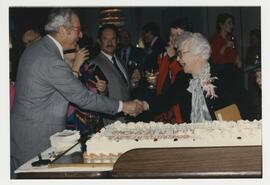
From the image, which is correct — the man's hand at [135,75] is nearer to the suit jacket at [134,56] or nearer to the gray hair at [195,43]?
the suit jacket at [134,56]

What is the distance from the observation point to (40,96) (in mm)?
2715

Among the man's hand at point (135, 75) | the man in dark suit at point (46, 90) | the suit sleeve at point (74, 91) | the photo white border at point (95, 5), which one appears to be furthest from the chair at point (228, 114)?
the man in dark suit at point (46, 90)

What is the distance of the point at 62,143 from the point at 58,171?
322mm

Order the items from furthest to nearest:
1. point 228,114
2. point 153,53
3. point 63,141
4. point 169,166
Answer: point 153,53, point 228,114, point 63,141, point 169,166

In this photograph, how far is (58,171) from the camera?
2104mm

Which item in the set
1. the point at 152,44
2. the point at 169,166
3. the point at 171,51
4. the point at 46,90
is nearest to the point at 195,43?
the point at 171,51

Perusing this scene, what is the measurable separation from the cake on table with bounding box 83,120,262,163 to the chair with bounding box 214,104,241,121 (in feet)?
0.16

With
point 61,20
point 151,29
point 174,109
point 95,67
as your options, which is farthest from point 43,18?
point 174,109

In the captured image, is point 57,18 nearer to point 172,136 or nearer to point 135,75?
point 135,75

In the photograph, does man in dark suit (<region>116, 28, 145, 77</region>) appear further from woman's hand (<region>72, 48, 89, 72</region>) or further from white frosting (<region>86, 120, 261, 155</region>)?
white frosting (<region>86, 120, 261, 155</region>)

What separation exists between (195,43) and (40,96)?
1.04 meters

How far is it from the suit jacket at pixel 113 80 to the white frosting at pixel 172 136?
0.21 meters

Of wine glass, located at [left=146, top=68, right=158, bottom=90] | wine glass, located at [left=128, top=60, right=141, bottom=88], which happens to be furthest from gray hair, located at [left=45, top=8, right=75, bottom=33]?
wine glass, located at [left=146, top=68, right=158, bottom=90]
